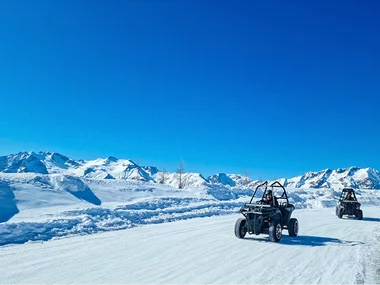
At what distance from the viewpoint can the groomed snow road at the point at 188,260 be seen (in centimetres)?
743

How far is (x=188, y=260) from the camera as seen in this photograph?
9062mm

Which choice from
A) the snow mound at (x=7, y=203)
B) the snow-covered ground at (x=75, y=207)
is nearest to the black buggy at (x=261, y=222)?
the snow-covered ground at (x=75, y=207)

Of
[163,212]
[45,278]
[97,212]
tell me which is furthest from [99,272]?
[163,212]

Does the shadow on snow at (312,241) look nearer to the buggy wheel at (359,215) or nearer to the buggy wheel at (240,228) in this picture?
the buggy wheel at (240,228)

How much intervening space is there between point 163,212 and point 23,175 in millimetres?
9743

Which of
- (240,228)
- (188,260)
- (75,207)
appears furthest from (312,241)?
(75,207)

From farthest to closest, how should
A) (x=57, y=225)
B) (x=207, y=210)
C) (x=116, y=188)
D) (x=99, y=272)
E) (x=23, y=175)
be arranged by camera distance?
(x=116, y=188) → (x=207, y=210) → (x=23, y=175) → (x=57, y=225) → (x=99, y=272)

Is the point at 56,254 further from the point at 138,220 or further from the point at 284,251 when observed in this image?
the point at 138,220

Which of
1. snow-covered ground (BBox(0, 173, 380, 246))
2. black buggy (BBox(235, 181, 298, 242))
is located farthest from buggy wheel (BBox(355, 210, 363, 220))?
black buggy (BBox(235, 181, 298, 242))

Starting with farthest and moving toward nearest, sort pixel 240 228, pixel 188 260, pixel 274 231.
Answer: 1. pixel 240 228
2. pixel 274 231
3. pixel 188 260

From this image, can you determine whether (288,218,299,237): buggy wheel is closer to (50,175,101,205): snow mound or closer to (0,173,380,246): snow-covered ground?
(0,173,380,246): snow-covered ground

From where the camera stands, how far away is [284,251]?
10.6 metres

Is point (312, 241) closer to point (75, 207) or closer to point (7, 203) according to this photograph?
point (75, 207)

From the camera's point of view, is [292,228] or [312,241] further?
[292,228]
